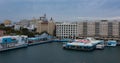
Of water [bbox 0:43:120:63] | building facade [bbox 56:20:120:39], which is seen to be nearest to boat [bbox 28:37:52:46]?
building facade [bbox 56:20:120:39]

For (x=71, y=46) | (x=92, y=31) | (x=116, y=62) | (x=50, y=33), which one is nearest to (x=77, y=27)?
(x=92, y=31)

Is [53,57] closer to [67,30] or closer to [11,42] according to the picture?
Result: [11,42]

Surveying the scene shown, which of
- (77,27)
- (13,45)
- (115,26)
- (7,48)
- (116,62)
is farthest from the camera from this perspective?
(77,27)

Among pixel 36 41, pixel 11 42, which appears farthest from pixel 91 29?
pixel 11 42

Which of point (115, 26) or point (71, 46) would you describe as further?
point (115, 26)

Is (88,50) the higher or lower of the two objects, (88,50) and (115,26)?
the lower

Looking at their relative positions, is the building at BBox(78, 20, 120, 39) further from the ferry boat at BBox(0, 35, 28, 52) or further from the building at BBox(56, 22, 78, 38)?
the ferry boat at BBox(0, 35, 28, 52)

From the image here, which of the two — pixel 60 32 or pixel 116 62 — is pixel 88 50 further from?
pixel 60 32

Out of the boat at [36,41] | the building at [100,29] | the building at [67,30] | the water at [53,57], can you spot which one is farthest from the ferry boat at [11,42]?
the building at [100,29]

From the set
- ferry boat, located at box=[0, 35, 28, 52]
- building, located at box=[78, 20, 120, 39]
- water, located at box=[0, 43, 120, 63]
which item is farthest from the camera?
building, located at box=[78, 20, 120, 39]
